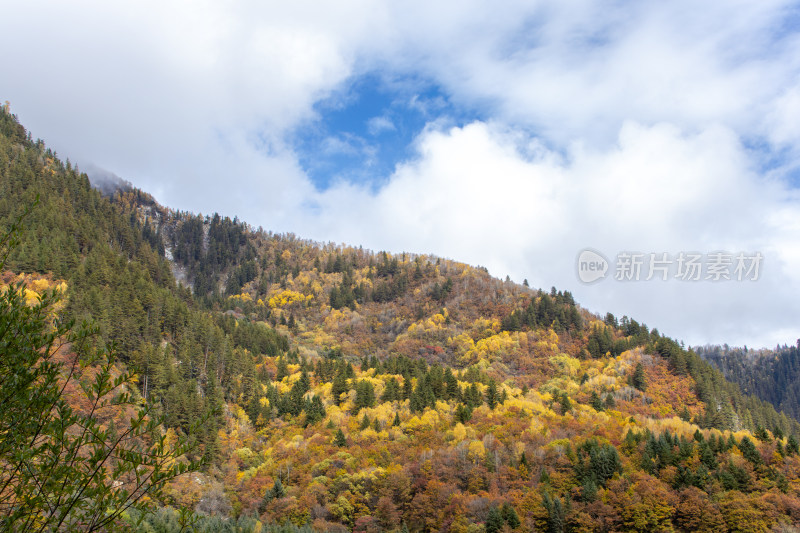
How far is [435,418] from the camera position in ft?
332

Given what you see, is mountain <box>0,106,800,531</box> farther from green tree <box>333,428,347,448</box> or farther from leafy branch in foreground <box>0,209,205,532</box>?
leafy branch in foreground <box>0,209,205,532</box>

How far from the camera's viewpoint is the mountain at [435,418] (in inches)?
2687

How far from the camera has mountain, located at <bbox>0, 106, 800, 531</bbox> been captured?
224 ft

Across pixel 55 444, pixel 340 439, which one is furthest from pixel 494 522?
pixel 55 444

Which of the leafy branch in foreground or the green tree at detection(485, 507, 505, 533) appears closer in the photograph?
the leafy branch in foreground

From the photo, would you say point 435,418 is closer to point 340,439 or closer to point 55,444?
point 340,439

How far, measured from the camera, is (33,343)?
39.7 ft

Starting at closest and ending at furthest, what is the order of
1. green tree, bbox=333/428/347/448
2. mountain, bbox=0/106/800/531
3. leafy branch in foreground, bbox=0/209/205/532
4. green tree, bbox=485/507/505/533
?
leafy branch in foreground, bbox=0/209/205/532 → green tree, bbox=485/507/505/533 → mountain, bbox=0/106/800/531 → green tree, bbox=333/428/347/448

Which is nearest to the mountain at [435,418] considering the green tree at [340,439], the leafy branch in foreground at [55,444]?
the green tree at [340,439]

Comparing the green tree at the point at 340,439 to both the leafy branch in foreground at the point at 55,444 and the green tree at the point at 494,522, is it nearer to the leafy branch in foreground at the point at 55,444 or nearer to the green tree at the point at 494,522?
the green tree at the point at 494,522

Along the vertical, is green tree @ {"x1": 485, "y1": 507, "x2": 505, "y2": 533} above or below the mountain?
below

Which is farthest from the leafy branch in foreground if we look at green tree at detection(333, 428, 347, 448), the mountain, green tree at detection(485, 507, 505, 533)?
green tree at detection(333, 428, 347, 448)

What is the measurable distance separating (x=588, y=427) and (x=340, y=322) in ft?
386

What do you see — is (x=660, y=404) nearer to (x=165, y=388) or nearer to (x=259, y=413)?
(x=259, y=413)
